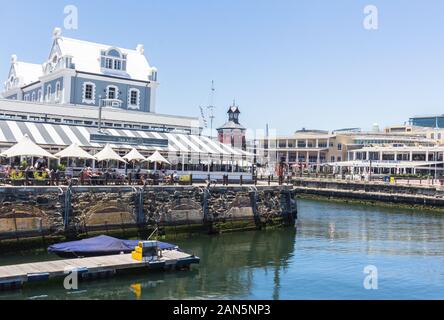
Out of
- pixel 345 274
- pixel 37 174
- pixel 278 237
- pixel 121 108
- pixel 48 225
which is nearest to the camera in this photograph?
pixel 345 274

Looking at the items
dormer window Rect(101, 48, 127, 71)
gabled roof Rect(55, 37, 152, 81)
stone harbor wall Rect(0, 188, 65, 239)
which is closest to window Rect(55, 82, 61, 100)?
gabled roof Rect(55, 37, 152, 81)

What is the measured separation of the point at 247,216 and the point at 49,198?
49.0ft

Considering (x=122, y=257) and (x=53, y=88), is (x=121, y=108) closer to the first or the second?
(x=53, y=88)

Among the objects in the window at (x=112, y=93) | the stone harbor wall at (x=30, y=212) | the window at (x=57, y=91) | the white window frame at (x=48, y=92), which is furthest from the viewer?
the white window frame at (x=48, y=92)

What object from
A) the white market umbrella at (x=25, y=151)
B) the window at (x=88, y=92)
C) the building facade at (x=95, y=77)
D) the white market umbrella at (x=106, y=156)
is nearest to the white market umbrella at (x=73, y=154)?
the white market umbrella at (x=106, y=156)

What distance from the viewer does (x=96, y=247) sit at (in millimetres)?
24938

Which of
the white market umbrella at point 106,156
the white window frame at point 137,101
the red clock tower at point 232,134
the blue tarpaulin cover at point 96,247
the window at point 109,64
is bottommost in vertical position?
the blue tarpaulin cover at point 96,247

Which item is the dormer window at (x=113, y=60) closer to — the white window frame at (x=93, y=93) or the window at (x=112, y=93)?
the window at (x=112, y=93)

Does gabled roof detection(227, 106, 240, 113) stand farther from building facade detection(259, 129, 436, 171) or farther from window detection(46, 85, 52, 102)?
window detection(46, 85, 52, 102)

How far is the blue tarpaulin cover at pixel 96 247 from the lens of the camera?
80.3ft

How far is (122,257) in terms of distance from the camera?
24.6 meters

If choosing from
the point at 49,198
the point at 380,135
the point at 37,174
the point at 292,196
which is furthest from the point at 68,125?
the point at 380,135

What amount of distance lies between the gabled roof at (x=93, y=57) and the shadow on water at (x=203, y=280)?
37.4 meters

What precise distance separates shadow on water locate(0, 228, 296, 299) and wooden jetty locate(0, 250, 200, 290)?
346 mm
